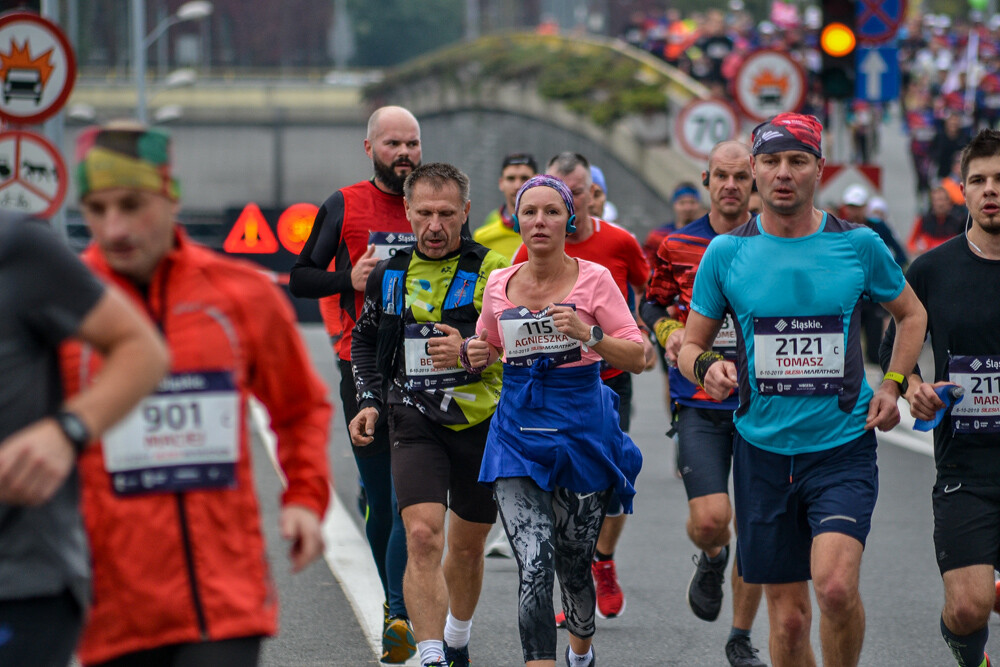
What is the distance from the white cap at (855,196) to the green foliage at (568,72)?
14.5 meters

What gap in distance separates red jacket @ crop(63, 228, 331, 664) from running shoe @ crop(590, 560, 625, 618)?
4.17m

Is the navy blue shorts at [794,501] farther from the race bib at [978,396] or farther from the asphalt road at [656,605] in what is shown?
the asphalt road at [656,605]

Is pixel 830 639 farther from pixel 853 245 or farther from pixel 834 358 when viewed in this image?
pixel 853 245

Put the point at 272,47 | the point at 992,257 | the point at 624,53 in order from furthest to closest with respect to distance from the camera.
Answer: the point at 272,47 < the point at 624,53 < the point at 992,257

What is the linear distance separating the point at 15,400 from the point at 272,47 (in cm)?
9753

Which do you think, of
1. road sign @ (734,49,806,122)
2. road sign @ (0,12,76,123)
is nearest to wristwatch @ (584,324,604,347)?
road sign @ (0,12,76,123)

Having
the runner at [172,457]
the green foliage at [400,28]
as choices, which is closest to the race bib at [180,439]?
the runner at [172,457]

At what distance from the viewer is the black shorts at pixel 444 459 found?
21.2 ft

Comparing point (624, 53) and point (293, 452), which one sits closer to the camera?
point (293, 452)

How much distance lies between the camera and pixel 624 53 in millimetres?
34188

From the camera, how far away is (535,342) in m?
6.03

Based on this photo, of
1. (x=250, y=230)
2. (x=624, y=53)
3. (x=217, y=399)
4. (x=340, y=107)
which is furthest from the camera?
(x=340, y=107)

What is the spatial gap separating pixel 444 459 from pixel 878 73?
10759 mm

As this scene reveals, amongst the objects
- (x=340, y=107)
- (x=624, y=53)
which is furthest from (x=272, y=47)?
(x=624, y=53)
